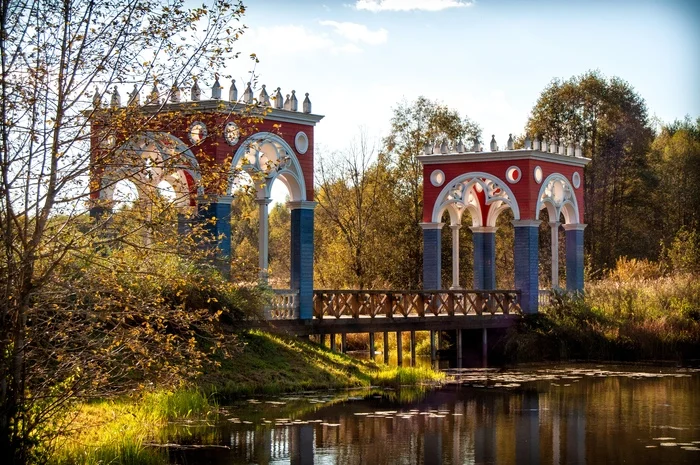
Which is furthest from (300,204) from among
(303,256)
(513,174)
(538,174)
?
(538,174)

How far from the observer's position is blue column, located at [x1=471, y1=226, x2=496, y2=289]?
29953mm

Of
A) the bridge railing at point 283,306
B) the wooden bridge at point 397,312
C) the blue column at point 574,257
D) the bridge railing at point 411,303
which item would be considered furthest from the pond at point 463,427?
the blue column at point 574,257

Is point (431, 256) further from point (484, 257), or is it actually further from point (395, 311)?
point (395, 311)

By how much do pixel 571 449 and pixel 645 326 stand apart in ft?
44.5

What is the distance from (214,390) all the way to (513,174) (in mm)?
13713

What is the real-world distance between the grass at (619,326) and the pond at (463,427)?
5.35 metres

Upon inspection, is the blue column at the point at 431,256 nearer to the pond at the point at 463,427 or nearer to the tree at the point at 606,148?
the pond at the point at 463,427

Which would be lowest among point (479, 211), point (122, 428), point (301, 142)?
point (122, 428)

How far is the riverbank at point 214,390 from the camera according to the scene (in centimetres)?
1134

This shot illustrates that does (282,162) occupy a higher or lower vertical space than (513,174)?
lower

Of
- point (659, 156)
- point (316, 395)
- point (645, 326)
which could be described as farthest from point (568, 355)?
point (659, 156)

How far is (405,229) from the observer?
3734 cm

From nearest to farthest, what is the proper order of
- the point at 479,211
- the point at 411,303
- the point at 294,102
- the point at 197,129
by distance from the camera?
the point at 197,129
the point at 294,102
the point at 411,303
the point at 479,211

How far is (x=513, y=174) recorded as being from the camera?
27.9m
